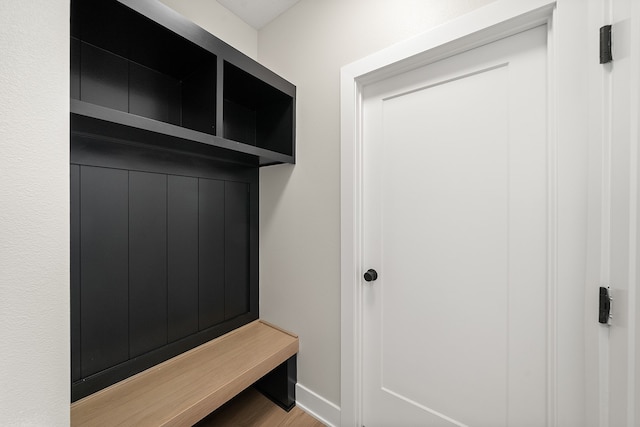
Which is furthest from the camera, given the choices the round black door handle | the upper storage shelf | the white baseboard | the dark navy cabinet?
the white baseboard

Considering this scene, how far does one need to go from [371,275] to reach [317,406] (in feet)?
2.82

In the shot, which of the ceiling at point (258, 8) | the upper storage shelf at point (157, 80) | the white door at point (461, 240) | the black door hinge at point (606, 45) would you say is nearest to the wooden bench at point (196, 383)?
the white door at point (461, 240)

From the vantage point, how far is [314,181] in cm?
149

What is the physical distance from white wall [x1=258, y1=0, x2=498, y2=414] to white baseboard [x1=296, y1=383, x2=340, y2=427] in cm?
3

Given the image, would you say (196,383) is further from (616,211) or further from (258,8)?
(258,8)

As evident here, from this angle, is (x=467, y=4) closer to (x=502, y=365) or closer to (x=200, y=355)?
(x=502, y=365)

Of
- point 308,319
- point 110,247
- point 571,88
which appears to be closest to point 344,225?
point 308,319

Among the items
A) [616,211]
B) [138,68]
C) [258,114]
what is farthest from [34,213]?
[616,211]

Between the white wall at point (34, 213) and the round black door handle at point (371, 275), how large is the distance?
3.64 feet

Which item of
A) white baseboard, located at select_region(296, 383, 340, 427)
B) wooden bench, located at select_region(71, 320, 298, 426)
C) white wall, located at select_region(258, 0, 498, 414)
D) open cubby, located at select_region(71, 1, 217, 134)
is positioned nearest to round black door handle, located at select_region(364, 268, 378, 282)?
white wall, located at select_region(258, 0, 498, 414)

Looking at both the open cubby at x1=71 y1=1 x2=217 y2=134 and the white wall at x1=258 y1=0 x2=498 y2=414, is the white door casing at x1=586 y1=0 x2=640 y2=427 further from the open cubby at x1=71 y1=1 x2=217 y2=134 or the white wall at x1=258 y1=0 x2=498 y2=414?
the open cubby at x1=71 y1=1 x2=217 y2=134

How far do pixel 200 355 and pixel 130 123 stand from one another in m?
1.20

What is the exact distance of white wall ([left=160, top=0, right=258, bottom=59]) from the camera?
1394 millimetres

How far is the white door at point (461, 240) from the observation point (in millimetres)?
941
